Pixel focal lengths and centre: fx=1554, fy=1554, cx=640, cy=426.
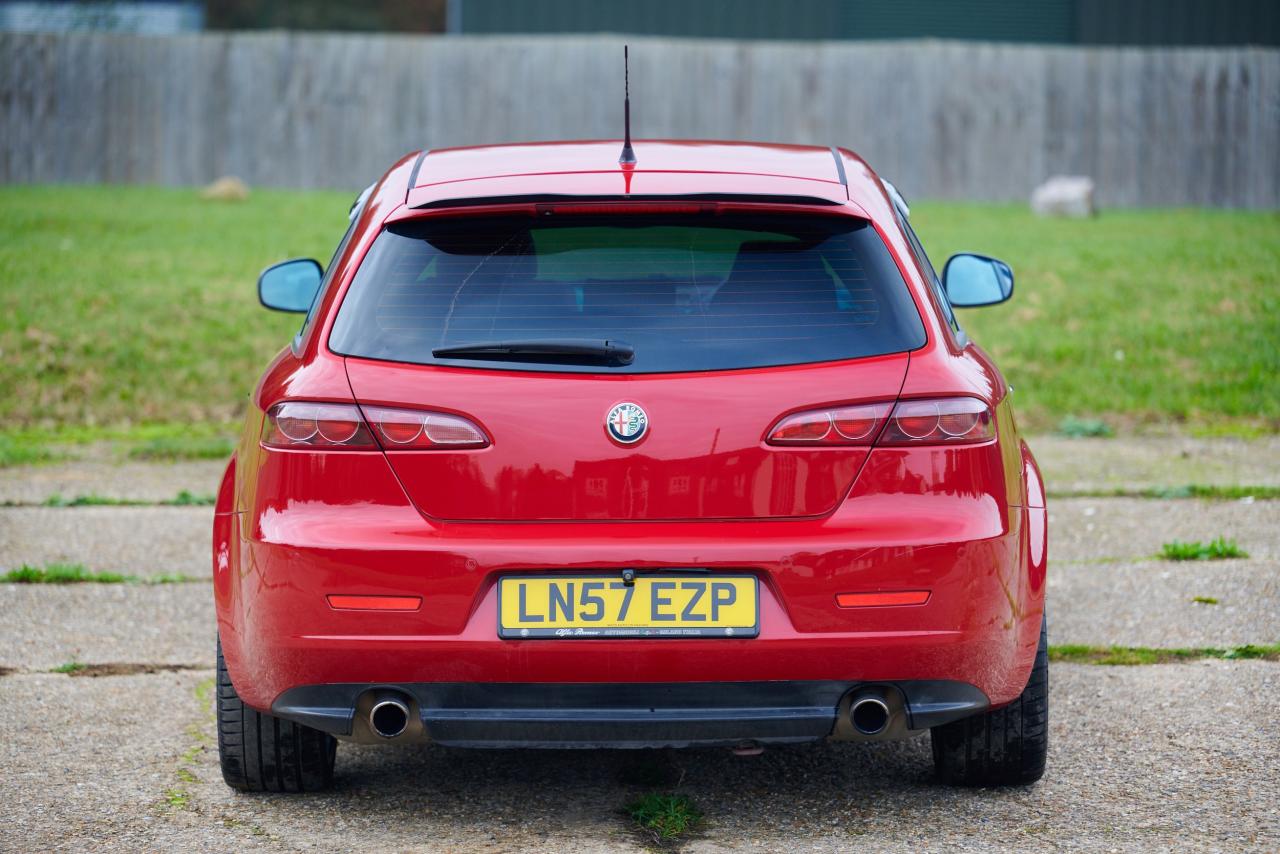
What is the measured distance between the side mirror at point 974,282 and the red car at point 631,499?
126cm

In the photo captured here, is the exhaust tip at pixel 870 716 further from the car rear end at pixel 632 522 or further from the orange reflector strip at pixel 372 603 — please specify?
the orange reflector strip at pixel 372 603

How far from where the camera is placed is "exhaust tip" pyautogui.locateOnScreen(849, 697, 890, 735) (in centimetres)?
342

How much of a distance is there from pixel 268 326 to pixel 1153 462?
6.31 m

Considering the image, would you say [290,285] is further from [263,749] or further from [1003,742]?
[1003,742]

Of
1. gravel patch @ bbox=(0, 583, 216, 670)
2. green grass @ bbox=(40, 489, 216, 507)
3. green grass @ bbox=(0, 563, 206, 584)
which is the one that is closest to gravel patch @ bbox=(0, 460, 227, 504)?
green grass @ bbox=(40, 489, 216, 507)

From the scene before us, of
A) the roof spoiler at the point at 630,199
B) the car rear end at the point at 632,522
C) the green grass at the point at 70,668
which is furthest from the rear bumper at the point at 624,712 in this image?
the green grass at the point at 70,668

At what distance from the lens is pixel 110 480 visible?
8203 mm

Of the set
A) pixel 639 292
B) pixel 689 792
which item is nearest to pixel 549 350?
pixel 639 292

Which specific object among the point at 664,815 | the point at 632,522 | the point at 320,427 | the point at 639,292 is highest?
the point at 639,292

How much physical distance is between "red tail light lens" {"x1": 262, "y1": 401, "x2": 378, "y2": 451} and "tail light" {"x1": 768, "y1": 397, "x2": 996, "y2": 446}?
89cm

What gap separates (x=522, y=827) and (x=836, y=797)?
0.82 m

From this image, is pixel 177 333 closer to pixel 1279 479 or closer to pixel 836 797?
pixel 1279 479

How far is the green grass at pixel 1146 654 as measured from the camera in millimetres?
5090

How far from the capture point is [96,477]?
27.2 feet
